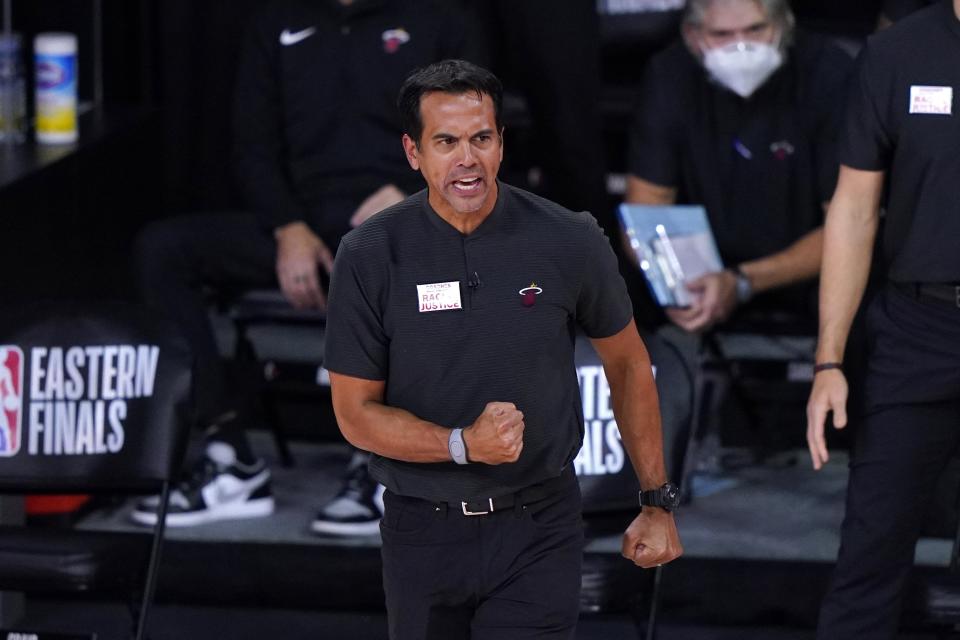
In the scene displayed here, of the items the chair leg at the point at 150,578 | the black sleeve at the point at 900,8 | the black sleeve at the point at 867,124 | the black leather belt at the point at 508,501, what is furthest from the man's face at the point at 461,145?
the black sleeve at the point at 900,8

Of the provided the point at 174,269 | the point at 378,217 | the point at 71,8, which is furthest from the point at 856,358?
the point at 71,8

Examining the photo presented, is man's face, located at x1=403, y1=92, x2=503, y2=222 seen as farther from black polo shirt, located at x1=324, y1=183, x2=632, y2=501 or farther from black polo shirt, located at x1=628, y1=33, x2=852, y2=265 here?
black polo shirt, located at x1=628, y1=33, x2=852, y2=265

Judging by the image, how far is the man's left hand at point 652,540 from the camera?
2.73 metres

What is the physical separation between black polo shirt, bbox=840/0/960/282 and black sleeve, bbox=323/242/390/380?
1.13 m

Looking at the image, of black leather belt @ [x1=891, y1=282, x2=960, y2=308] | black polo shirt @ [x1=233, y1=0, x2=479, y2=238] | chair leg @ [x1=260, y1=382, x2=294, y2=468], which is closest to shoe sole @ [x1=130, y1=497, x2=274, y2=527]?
chair leg @ [x1=260, y1=382, x2=294, y2=468]

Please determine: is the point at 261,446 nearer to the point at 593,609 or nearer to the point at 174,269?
the point at 174,269

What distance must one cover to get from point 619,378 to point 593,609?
0.82 m

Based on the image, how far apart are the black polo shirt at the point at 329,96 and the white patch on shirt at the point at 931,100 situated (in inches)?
67.0

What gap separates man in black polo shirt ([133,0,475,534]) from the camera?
4.57 m

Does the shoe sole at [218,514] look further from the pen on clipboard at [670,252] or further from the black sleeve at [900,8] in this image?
the black sleeve at [900,8]

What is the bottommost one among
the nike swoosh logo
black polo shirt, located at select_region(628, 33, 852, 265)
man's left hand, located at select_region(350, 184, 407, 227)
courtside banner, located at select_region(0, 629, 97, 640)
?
courtside banner, located at select_region(0, 629, 97, 640)

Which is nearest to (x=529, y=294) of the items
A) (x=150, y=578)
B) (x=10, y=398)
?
(x=150, y=578)

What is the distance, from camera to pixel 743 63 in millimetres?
4566

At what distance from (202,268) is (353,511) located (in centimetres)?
90
